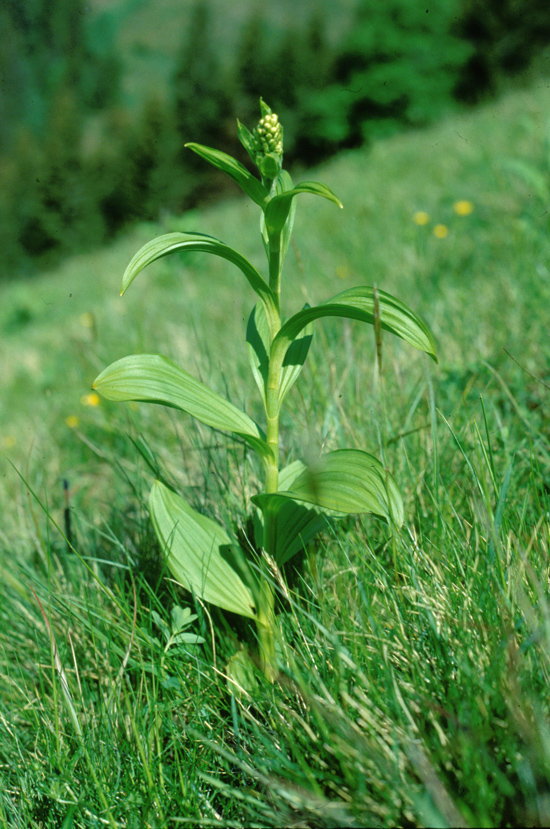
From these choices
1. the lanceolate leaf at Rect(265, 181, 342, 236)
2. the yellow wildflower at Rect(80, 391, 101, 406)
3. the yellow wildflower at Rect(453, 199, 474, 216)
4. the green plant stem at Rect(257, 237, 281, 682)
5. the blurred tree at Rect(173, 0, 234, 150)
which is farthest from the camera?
the blurred tree at Rect(173, 0, 234, 150)

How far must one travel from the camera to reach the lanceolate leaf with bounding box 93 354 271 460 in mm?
898

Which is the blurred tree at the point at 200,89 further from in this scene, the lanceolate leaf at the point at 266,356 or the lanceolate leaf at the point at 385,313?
the lanceolate leaf at the point at 385,313

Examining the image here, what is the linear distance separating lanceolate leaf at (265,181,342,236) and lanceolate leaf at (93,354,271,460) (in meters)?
0.29

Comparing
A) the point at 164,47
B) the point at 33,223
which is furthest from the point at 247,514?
the point at 164,47

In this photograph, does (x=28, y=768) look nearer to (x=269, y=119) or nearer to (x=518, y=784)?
(x=518, y=784)

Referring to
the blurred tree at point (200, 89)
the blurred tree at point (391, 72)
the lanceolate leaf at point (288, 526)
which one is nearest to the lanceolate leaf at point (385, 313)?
the lanceolate leaf at point (288, 526)

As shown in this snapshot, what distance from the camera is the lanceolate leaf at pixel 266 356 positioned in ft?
3.56

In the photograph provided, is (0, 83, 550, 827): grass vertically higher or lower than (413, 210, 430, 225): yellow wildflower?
lower

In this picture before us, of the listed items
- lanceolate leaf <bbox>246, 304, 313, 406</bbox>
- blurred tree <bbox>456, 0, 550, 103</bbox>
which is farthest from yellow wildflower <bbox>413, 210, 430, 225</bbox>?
blurred tree <bbox>456, 0, 550, 103</bbox>

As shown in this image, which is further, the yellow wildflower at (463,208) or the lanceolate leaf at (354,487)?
the yellow wildflower at (463,208)

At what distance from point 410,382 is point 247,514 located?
0.78 metres

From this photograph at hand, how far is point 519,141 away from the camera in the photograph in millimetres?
4250

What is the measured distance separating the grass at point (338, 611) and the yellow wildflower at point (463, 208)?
0.98 ft

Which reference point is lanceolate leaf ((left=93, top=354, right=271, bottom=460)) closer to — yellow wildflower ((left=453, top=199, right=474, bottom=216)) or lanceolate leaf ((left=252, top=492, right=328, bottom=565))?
lanceolate leaf ((left=252, top=492, right=328, bottom=565))
